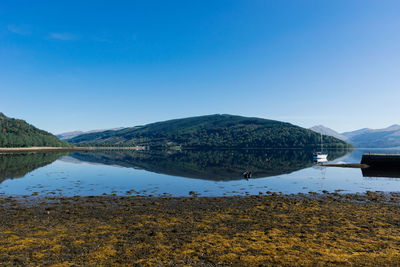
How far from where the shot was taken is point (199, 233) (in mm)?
21031

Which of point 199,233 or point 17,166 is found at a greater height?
point 17,166

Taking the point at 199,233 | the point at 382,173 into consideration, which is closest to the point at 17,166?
the point at 199,233

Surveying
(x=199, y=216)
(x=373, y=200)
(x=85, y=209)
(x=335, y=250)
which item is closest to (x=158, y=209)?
(x=199, y=216)

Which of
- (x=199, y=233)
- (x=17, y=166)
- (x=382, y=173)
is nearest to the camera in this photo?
(x=199, y=233)

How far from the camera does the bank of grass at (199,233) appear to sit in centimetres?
1602

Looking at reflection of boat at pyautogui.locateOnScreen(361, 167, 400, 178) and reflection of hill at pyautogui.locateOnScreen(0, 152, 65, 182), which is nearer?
reflection of hill at pyautogui.locateOnScreen(0, 152, 65, 182)

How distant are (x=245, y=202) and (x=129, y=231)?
1824cm

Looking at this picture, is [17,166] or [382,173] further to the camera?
[17,166]

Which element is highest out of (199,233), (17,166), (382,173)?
(17,166)

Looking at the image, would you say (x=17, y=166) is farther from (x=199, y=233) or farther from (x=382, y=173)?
(x=382, y=173)

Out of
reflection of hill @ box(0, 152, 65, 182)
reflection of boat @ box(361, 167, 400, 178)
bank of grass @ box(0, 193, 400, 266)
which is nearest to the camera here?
bank of grass @ box(0, 193, 400, 266)

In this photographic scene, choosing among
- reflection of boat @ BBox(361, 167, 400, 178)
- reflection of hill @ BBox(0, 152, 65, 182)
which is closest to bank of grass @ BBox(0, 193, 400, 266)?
reflection of hill @ BBox(0, 152, 65, 182)

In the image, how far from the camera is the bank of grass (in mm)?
16016

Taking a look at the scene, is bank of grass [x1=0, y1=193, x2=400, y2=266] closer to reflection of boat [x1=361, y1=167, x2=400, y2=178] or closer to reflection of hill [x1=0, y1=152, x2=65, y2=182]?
reflection of hill [x1=0, y1=152, x2=65, y2=182]
